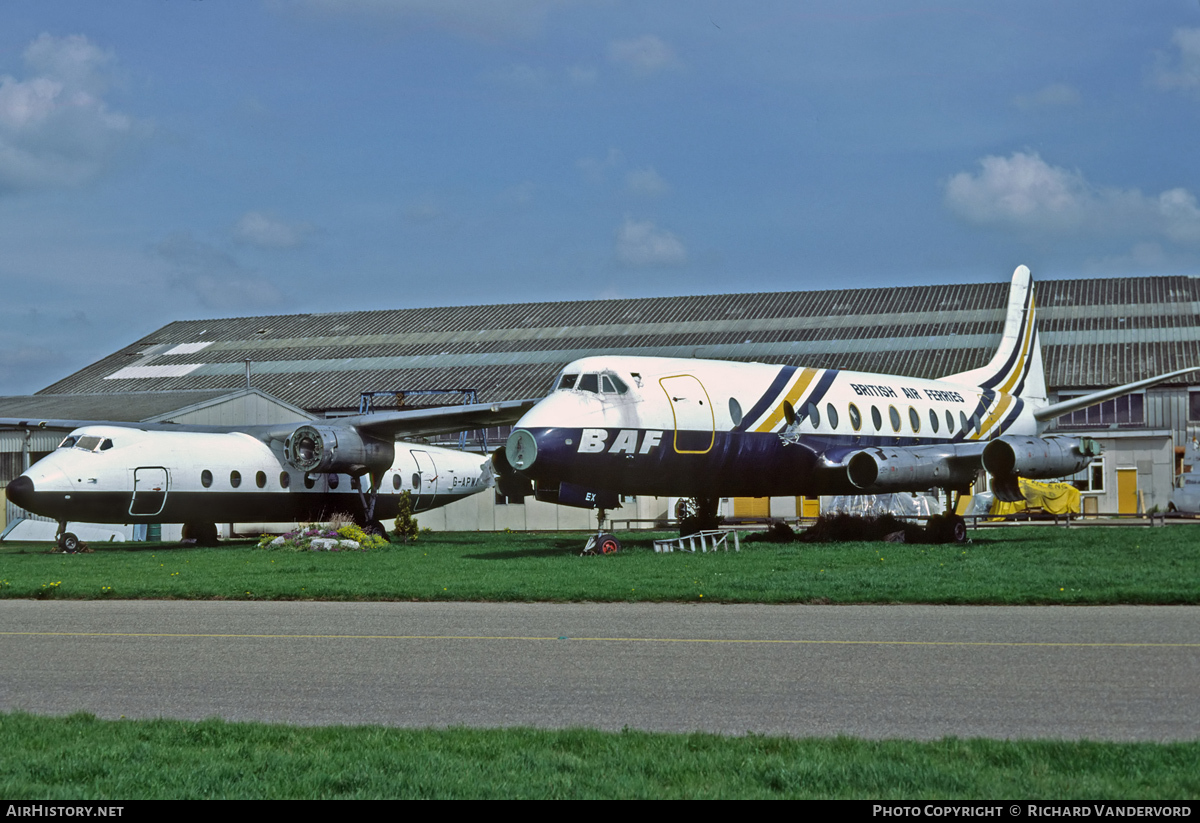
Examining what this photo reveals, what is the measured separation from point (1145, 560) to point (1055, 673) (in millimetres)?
11396

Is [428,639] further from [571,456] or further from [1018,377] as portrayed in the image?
[1018,377]

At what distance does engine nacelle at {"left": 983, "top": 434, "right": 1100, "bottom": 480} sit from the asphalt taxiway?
12.6 meters

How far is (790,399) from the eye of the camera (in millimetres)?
26688

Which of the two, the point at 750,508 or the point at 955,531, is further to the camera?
the point at 750,508

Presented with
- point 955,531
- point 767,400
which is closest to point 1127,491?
point 955,531

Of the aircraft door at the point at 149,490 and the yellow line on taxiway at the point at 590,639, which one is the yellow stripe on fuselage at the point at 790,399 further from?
the aircraft door at the point at 149,490

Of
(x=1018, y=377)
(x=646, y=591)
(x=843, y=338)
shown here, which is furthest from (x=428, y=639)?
(x=843, y=338)

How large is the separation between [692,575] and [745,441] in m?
7.47

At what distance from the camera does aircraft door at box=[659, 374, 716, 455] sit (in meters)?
24.2

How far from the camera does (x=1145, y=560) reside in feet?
63.9

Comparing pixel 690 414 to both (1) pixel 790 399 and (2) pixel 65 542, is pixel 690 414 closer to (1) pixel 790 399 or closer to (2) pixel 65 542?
(1) pixel 790 399

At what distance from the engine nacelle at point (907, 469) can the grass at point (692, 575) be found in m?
1.36

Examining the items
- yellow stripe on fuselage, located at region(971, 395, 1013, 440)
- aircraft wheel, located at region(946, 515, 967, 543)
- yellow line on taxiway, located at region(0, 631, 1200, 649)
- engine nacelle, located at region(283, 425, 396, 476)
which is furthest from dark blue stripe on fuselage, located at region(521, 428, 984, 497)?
engine nacelle, located at region(283, 425, 396, 476)
